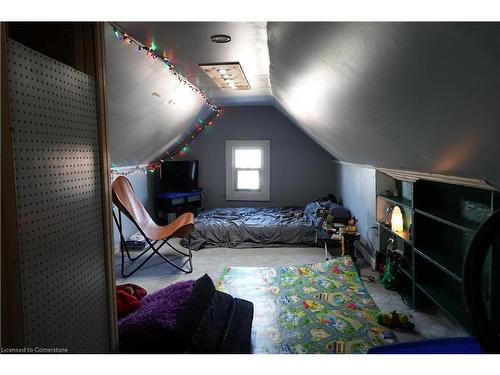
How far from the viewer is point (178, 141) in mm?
6137

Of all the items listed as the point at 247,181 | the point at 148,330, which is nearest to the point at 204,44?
the point at 148,330

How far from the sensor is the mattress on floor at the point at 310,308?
2.12m

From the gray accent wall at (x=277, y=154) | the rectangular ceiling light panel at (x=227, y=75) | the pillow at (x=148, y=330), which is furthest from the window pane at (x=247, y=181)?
the pillow at (x=148, y=330)

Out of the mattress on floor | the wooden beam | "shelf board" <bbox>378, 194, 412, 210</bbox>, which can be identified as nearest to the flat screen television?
the mattress on floor

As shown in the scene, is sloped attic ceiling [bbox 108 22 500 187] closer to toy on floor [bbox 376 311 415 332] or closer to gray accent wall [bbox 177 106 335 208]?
toy on floor [bbox 376 311 415 332]

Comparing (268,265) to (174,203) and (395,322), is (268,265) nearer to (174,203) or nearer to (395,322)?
(395,322)

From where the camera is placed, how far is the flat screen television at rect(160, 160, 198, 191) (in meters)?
6.03

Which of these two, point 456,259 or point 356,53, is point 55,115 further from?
point 456,259

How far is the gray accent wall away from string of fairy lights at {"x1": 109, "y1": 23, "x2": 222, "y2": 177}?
0.43ft

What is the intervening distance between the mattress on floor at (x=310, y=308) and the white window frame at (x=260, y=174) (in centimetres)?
310

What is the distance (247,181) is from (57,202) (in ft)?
18.2

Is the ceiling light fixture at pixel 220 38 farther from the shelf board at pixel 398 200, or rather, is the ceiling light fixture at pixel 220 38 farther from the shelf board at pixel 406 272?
the shelf board at pixel 406 272

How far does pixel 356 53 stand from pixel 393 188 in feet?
8.11

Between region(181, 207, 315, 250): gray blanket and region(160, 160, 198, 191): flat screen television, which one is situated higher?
region(160, 160, 198, 191): flat screen television
